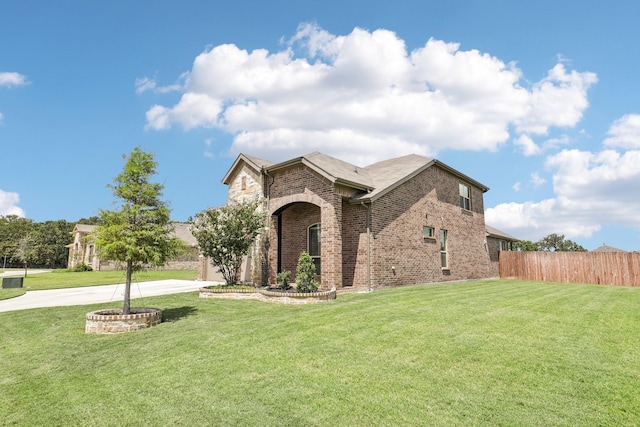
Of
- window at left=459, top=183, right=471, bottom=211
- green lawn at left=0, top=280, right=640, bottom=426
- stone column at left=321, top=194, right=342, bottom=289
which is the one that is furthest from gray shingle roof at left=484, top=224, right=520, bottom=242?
green lawn at left=0, top=280, right=640, bottom=426

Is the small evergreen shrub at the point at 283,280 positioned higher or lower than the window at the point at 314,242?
lower

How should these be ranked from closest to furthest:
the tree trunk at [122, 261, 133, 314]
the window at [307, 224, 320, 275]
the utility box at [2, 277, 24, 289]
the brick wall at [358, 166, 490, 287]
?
the tree trunk at [122, 261, 133, 314]
the brick wall at [358, 166, 490, 287]
the window at [307, 224, 320, 275]
the utility box at [2, 277, 24, 289]

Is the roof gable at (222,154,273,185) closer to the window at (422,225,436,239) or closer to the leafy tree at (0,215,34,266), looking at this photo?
the window at (422,225,436,239)

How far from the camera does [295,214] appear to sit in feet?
53.7

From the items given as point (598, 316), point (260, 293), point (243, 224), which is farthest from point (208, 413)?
point (243, 224)

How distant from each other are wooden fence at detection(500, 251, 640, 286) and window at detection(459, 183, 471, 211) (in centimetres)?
553

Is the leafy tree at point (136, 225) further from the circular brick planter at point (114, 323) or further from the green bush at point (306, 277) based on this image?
the green bush at point (306, 277)

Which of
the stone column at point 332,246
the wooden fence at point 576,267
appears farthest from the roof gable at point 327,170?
the wooden fence at point 576,267

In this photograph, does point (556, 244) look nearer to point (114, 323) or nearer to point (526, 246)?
point (526, 246)

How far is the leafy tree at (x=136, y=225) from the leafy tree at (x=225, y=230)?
4048 mm

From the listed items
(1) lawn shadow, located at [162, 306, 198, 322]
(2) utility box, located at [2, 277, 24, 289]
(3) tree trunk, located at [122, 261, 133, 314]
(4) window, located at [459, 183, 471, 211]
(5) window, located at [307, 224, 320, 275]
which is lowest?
(1) lawn shadow, located at [162, 306, 198, 322]

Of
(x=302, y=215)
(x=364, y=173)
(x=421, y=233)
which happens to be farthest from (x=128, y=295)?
(x=421, y=233)

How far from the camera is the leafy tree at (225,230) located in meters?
13.5

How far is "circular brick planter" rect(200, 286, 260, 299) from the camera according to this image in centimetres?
1209
